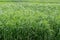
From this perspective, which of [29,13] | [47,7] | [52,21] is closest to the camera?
[52,21]

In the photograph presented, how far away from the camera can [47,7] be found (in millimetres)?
2795

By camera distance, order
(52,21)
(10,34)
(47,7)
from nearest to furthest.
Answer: (10,34)
(52,21)
(47,7)

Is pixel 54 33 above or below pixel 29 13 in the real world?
below

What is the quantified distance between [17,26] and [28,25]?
0.38ft

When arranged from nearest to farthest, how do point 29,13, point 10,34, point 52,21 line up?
point 10,34 < point 52,21 < point 29,13

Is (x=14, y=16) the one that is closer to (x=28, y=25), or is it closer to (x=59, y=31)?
(x=28, y=25)

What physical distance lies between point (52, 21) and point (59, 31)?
0.48ft

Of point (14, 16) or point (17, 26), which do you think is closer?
point (17, 26)

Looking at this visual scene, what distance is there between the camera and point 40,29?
2.04m

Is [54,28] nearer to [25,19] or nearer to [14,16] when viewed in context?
[25,19]

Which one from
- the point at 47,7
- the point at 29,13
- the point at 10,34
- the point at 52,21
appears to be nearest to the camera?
the point at 10,34

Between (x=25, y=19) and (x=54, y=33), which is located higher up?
(x=25, y=19)

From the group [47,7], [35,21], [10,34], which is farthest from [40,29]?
[47,7]

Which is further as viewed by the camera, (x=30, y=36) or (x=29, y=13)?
(x=29, y=13)
